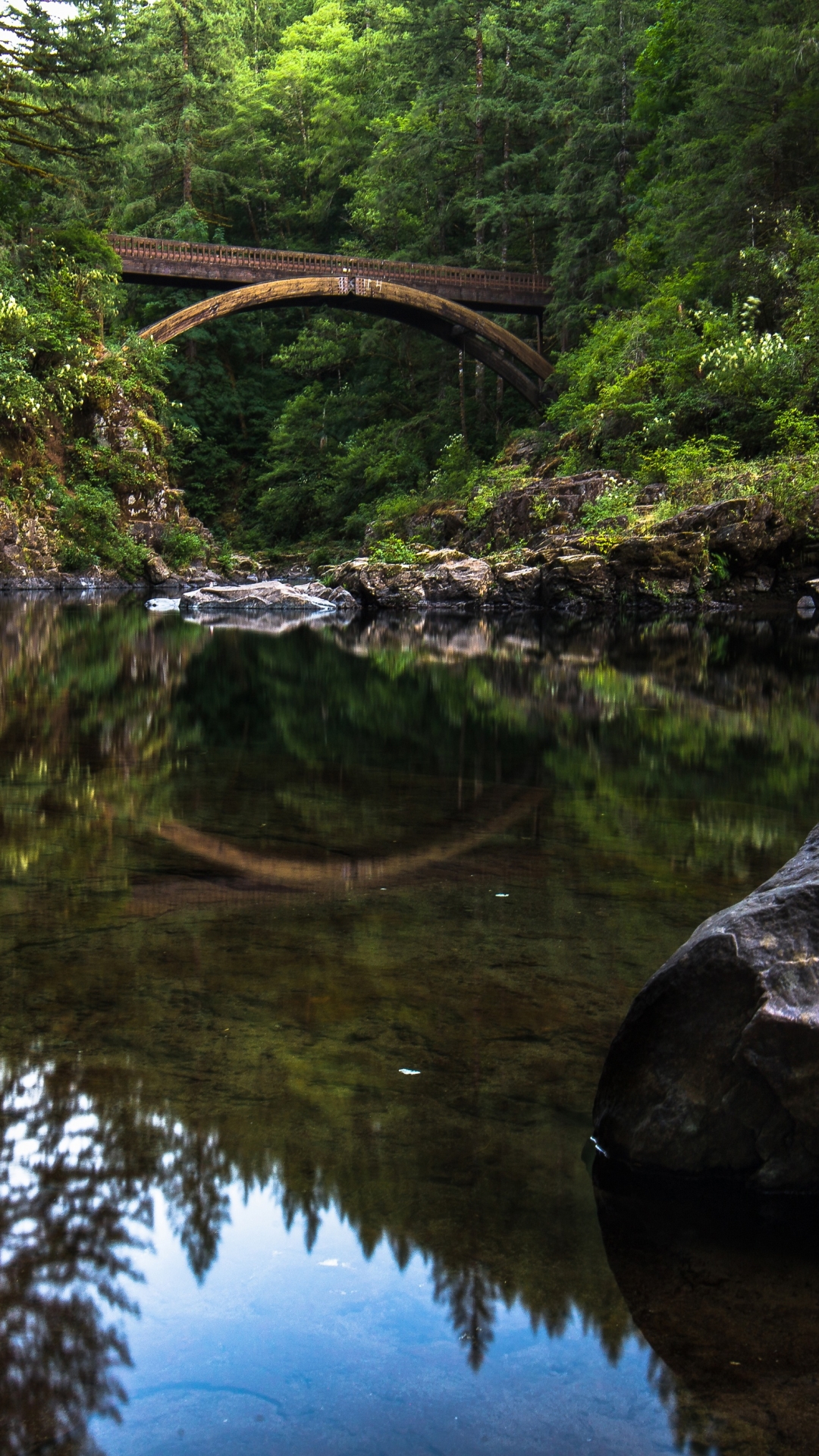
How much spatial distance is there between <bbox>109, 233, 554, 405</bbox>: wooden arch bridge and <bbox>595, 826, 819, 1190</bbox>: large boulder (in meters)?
31.0

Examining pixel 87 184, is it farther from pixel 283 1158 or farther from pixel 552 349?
pixel 283 1158

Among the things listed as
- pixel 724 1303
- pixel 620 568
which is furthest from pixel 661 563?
pixel 724 1303

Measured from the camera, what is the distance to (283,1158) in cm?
221

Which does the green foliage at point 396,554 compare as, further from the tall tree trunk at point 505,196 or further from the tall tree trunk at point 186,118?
the tall tree trunk at point 186,118

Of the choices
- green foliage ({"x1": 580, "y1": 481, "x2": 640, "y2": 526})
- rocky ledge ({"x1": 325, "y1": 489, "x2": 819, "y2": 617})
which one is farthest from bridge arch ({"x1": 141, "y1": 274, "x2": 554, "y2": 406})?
green foliage ({"x1": 580, "y1": 481, "x2": 640, "y2": 526})

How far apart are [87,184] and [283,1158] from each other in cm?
3642

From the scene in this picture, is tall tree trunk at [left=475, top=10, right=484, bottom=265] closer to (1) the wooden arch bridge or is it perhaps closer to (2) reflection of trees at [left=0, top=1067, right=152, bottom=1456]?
(1) the wooden arch bridge

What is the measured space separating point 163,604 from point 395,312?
48.7 ft

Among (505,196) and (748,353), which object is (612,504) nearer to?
(748,353)

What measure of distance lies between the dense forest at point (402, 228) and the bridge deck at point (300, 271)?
882 millimetres

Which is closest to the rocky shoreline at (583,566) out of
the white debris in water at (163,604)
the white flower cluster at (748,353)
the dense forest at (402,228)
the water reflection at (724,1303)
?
the dense forest at (402,228)

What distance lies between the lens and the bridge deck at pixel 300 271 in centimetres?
3094

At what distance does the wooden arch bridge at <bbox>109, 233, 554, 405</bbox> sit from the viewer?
30.9m

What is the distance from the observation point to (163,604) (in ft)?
78.8
